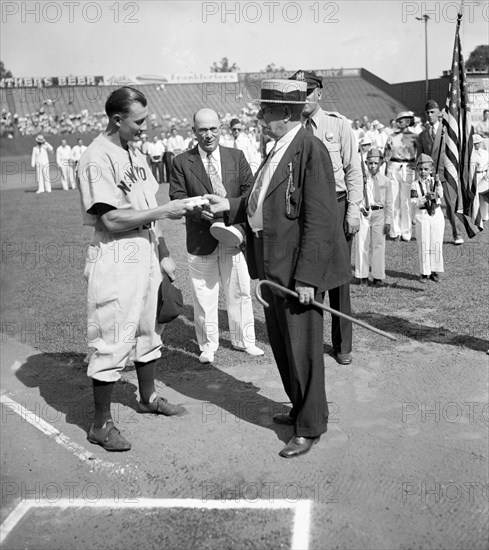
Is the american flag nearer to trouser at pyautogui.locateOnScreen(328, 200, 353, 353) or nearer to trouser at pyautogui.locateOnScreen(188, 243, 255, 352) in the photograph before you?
trouser at pyautogui.locateOnScreen(328, 200, 353, 353)

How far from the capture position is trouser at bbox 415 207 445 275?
992 cm

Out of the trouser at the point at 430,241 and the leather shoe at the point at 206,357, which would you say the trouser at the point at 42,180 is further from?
the leather shoe at the point at 206,357

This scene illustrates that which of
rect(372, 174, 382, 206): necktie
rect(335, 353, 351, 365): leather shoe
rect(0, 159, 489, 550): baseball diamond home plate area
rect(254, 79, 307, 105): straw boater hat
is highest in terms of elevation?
rect(254, 79, 307, 105): straw boater hat

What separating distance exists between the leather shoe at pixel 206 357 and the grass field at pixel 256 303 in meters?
0.16

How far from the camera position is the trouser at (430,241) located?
32.6 ft

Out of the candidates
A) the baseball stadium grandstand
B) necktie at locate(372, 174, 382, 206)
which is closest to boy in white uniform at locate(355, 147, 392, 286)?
necktie at locate(372, 174, 382, 206)

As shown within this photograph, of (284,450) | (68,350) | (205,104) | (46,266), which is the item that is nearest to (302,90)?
(284,450)

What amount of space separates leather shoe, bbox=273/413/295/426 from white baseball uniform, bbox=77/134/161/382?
4.15 feet

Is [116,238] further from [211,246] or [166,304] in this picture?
[211,246]

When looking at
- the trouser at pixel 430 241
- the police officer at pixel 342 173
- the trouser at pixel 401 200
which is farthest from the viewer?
the trouser at pixel 401 200

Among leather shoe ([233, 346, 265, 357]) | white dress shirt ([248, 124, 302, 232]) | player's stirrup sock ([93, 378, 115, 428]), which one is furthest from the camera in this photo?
leather shoe ([233, 346, 265, 357])

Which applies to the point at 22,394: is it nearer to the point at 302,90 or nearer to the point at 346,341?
the point at 346,341

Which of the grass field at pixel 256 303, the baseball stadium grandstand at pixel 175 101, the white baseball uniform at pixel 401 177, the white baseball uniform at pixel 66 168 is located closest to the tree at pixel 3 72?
the baseball stadium grandstand at pixel 175 101

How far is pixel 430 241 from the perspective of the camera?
10.1 meters
